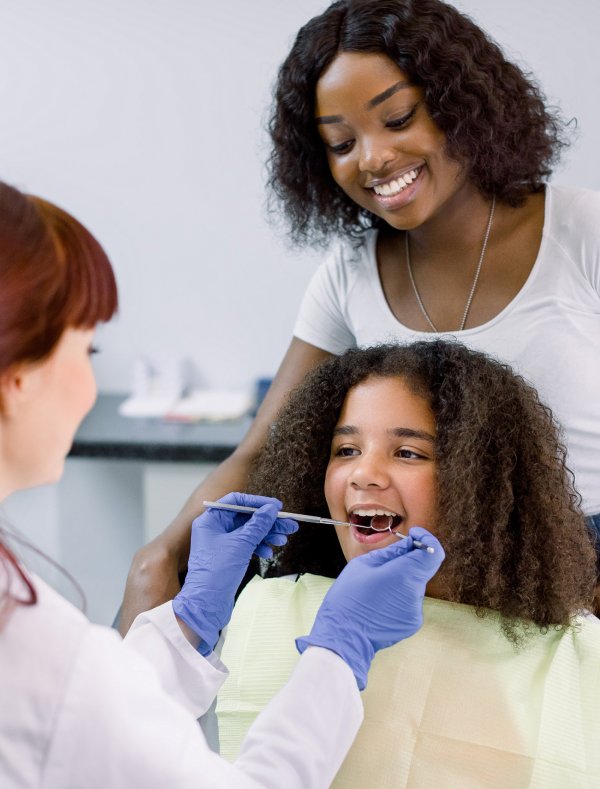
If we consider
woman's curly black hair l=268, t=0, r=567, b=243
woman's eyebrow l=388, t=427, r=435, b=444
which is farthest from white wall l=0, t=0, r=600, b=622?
woman's eyebrow l=388, t=427, r=435, b=444

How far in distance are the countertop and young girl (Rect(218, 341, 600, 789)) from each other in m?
1.18

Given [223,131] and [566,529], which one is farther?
[223,131]

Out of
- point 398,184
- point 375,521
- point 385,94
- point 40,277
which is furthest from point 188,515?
point 40,277

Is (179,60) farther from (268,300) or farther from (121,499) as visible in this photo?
(121,499)

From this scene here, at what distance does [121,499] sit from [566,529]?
192cm

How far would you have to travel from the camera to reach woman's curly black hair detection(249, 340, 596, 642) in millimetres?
1344

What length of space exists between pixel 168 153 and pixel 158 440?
892mm

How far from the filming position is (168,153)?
2959mm

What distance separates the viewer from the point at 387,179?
60.7 inches

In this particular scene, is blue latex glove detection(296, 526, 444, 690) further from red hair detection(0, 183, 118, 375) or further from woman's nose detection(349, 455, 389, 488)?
red hair detection(0, 183, 118, 375)

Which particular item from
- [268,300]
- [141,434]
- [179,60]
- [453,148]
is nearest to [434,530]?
[453,148]

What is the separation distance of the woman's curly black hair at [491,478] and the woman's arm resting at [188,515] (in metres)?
0.16

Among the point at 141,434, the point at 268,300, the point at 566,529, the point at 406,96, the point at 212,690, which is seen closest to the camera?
the point at 212,690

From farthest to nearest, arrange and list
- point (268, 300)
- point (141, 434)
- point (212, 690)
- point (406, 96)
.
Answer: point (268, 300)
point (141, 434)
point (406, 96)
point (212, 690)
